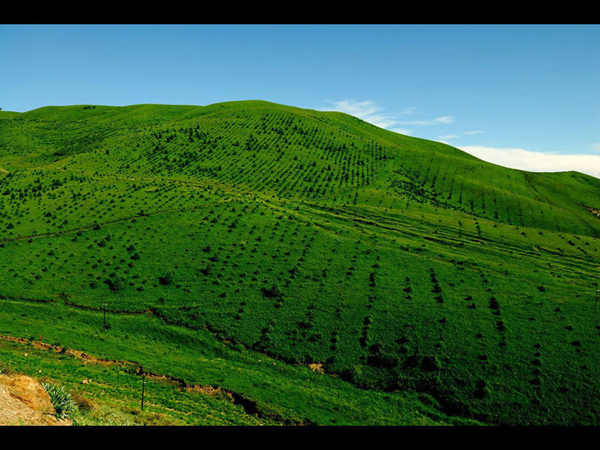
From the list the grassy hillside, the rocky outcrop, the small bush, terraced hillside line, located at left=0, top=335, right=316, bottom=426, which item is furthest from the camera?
the grassy hillside

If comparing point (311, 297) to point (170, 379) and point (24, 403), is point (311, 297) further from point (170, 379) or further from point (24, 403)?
point (24, 403)

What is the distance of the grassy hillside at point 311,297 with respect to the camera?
45.0m

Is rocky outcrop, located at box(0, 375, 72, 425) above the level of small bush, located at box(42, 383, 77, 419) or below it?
above

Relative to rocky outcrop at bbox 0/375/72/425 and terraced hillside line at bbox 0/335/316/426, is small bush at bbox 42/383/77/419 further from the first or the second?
terraced hillside line at bbox 0/335/316/426

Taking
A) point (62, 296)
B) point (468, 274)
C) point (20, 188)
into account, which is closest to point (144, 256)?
point (62, 296)

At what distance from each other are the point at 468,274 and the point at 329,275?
28216 millimetres

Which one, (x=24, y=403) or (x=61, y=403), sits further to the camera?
(x=61, y=403)

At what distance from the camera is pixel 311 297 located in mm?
63125

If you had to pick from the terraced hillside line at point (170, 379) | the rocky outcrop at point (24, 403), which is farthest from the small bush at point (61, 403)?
the terraced hillside line at point (170, 379)

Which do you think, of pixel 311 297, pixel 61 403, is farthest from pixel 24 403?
pixel 311 297

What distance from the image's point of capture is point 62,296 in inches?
2418

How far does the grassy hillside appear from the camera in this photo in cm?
4497

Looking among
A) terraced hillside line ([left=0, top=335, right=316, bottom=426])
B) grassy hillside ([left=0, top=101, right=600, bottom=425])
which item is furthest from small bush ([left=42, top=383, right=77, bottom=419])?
terraced hillside line ([left=0, top=335, right=316, bottom=426])

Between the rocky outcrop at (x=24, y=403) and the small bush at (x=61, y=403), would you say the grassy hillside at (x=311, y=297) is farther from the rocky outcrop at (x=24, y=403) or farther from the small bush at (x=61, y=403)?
the rocky outcrop at (x=24, y=403)
